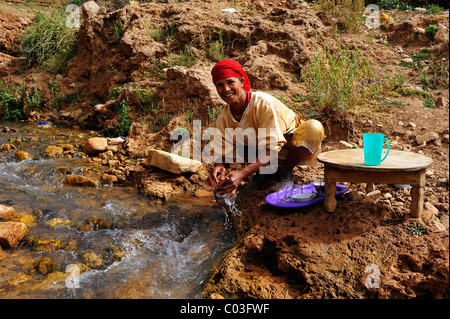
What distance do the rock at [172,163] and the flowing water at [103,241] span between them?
43 cm

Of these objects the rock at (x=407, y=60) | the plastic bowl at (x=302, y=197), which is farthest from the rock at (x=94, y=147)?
the rock at (x=407, y=60)

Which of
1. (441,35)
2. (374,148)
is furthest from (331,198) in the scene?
→ (441,35)

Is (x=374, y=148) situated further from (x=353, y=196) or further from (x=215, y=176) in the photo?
(x=215, y=176)

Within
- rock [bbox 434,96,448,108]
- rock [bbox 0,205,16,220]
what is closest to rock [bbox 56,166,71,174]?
rock [bbox 0,205,16,220]

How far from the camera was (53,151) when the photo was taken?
14.8 feet

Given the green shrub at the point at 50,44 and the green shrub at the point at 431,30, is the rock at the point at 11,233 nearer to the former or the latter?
the green shrub at the point at 50,44

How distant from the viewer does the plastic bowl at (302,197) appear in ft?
8.33

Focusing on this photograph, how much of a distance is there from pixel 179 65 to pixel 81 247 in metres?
3.86

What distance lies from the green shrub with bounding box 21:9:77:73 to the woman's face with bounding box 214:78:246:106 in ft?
19.0

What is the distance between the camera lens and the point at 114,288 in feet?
6.91

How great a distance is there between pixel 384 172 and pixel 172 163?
2.31 meters

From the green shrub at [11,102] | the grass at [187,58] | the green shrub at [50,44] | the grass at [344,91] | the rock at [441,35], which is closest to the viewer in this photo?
the grass at [344,91]

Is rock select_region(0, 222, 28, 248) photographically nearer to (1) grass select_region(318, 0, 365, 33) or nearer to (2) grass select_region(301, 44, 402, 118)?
(2) grass select_region(301, 44, 402, 118)

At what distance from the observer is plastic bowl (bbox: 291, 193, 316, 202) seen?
254 centimetres
